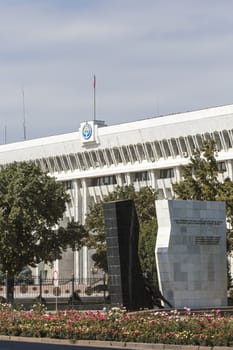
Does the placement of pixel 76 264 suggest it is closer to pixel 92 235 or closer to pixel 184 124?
pixel 184 124

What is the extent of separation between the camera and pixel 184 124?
90.6 meters

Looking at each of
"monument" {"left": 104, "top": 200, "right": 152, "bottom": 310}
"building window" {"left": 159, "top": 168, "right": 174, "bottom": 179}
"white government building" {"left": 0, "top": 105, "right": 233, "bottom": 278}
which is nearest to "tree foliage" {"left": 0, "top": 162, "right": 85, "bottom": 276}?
"monument" {"left": 104, "top": 200, "right": 152, "bottom": 310}

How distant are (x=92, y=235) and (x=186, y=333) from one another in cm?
4715

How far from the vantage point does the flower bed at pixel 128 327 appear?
25.3 m

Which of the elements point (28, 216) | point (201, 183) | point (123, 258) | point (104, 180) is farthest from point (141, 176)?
point (123, 258)

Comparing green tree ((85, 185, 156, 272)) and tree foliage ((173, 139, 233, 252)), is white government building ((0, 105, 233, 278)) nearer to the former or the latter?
green tree ((85, 185, 156, 272))

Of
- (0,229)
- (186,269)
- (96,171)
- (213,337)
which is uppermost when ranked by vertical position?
(96,171)

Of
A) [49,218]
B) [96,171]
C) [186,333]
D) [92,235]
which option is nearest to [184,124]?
[96,171]

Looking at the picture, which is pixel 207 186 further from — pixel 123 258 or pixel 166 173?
pixel 166 173

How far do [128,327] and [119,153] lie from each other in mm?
72097

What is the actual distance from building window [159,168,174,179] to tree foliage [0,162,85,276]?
31813mm

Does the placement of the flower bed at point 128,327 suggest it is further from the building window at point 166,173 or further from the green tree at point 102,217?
the building window at point 166,173

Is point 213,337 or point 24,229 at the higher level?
point 24,229

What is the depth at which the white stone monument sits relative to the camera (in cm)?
3959
